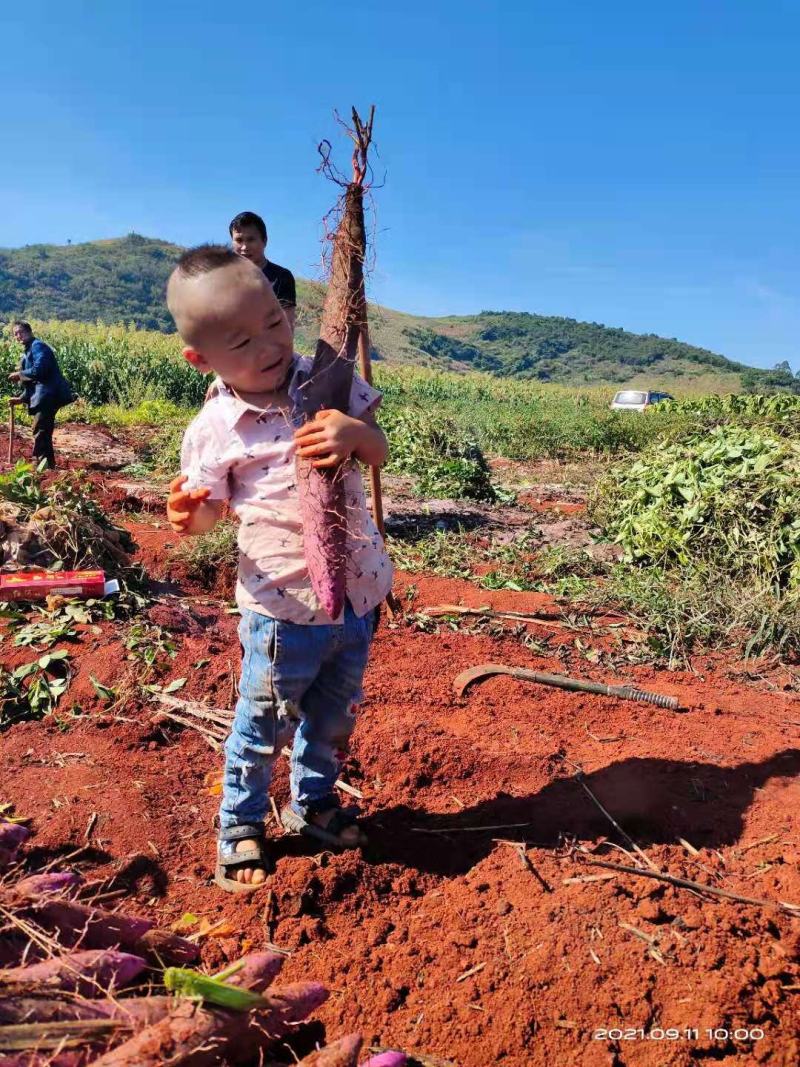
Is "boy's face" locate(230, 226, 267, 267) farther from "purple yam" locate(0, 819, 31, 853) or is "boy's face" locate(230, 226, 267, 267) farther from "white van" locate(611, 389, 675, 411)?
"white van" locate(611, 389, 675, 411)

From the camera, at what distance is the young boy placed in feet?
5.88

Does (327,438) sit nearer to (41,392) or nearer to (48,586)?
(48,586)

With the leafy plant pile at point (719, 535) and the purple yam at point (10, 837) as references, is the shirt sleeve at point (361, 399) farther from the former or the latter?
the leafy plant pile at point (719, 535)

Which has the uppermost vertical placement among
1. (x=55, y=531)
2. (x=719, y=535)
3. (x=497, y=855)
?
(x=719, y=535)

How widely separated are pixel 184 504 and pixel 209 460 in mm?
141

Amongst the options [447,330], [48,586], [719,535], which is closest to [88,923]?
[48,586]

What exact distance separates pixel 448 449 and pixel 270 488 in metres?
8.51

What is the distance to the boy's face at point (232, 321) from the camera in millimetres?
1752

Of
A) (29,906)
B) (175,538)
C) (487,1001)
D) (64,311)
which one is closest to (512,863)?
(487,1001)

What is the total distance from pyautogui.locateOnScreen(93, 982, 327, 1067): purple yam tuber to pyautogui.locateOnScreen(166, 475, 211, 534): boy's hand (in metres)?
1.14

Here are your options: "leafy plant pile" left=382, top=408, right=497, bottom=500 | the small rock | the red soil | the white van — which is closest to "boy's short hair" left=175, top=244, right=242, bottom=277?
the red soil

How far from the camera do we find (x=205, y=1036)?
1.19 meters

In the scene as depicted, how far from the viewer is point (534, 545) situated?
663 centimetres

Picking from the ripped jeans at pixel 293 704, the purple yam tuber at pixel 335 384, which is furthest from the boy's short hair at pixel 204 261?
the ripped jeans at pixel 293 704
